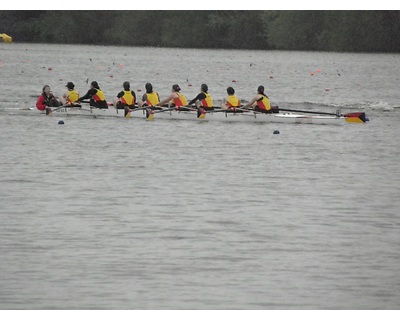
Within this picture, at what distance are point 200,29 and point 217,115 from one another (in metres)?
87.1

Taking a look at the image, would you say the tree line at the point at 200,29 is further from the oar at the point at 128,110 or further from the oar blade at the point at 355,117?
the oar at the point at 128,110

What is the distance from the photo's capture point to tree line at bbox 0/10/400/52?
4018 inches

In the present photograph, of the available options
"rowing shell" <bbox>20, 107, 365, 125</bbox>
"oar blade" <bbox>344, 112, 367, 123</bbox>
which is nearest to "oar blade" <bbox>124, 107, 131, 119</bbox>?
"rowing shell" <bbox>20, 107, 365, 125</bbox>

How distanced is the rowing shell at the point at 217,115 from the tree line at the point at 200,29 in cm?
6917

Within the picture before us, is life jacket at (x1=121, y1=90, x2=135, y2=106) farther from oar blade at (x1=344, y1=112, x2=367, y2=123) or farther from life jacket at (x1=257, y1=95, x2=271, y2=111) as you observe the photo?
oar blade at (x1=344, y1=112, x2=367, y2=123)

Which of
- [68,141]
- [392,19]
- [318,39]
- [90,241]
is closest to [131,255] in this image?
[90,241]

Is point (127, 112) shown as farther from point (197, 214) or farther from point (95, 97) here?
point (197, 214)

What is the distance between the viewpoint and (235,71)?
7244 cm

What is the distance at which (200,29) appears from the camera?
11544 cm

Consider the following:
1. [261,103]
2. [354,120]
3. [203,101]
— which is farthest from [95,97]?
[354,120]

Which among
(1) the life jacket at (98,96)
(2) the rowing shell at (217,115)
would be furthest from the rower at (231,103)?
(1) the life jacket at (98,96)

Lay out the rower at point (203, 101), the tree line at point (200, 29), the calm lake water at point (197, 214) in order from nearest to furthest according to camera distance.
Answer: the calm lake water at point (197, 214)
the rower at point (203, 101)
the tree line at point (200, 29)

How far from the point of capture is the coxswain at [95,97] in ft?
95.2

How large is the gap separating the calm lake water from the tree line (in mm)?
68995
